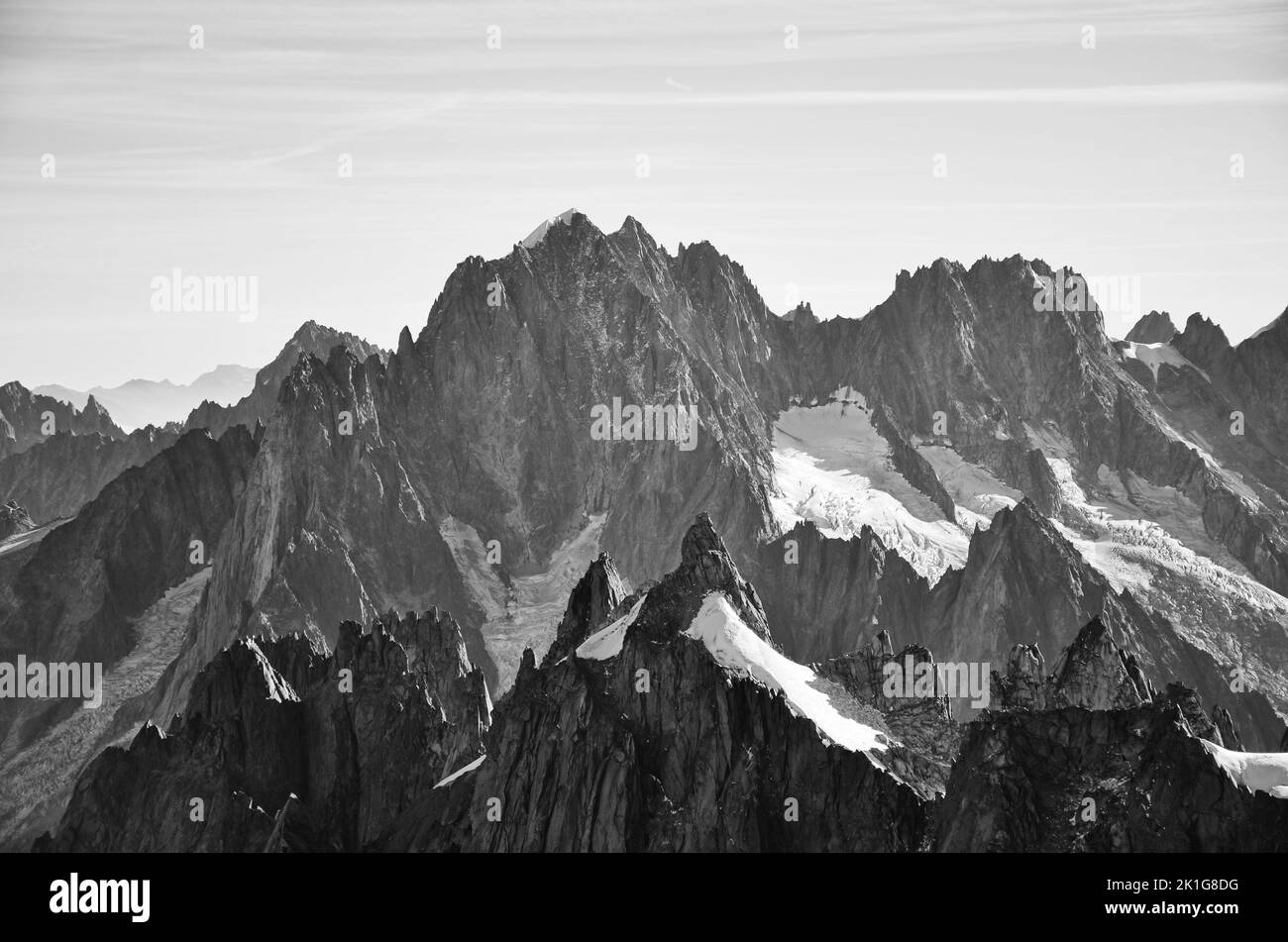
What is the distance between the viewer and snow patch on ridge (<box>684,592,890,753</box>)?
183m

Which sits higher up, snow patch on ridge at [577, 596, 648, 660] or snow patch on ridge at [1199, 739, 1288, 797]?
snow patch on ridge at [577, 596, 648, 660]

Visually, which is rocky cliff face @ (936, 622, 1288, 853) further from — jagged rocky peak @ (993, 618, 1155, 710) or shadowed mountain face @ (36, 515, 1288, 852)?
jagged rocky peak @ (993, 618, 1155, 710)

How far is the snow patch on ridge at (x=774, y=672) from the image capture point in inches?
7205

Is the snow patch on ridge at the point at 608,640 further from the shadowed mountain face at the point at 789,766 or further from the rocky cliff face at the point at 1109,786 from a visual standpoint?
the rocky cliff face at the point at 1109,786

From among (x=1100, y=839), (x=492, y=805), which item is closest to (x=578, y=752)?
(x=492, y=805)

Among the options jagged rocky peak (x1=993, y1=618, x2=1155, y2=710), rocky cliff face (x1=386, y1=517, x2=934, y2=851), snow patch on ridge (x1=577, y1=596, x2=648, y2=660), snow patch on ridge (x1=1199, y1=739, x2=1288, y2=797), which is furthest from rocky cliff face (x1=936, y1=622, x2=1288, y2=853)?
snow patch on ridge (x1=577, y1=596, x2=648, y2=660)

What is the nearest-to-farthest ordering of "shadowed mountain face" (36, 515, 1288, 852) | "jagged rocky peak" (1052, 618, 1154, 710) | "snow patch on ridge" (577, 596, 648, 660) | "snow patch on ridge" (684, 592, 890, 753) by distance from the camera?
"shadowed mountain face" (36, 515, 1288, 852)
"snow patch on ridge" (684, 592, 890, 753)
"jagged rocky peak" (1052, 618, 1154, 710)
"snow patch on ridge" (577, 596, 648, 660)

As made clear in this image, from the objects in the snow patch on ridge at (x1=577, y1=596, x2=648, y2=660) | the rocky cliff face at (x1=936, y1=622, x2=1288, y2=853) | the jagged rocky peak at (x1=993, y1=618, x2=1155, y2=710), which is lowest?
the rocky cliff face at (x1=936, y1=622, x2=1288, y2=853)

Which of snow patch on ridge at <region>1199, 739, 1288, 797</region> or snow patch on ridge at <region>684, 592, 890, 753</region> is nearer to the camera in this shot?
snow patch on ridge at <region>1199, 739, 1288, 797</region>

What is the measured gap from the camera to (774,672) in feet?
612
